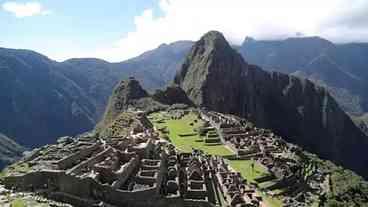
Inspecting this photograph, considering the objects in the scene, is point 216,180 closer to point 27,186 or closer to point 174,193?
point 174,193

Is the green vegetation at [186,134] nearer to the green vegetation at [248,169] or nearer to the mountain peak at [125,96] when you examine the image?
the green vegetation at [248,169]

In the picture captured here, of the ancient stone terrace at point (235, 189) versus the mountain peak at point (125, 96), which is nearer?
the ancient stone terrace at point (235, 189)

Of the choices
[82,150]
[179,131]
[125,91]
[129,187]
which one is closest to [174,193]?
[129,187]

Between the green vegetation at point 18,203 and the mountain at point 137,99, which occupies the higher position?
the mountain at point 137,99

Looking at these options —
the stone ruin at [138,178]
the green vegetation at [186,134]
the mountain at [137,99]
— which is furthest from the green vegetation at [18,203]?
the mountain at [137,99]

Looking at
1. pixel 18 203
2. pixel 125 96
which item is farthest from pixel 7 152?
Answer: pixel 18 203

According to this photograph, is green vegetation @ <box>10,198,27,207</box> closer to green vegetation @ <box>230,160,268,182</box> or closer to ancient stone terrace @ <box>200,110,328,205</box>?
ancient stone terrace @ <box>200,110,328,205</box>

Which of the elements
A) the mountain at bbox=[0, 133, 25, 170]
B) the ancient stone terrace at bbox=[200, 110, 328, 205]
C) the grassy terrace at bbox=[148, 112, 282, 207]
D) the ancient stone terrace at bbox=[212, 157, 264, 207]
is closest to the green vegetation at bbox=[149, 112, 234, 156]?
the grassy terrace at bbox=[148, 112, 282, 207]

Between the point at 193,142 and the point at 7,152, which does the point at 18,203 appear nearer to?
the point at 193,142
